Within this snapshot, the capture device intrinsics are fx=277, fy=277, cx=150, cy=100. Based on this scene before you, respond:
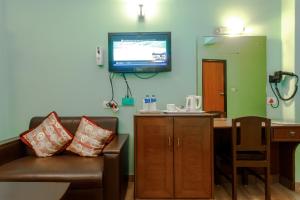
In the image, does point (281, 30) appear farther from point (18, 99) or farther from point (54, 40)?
point (18, 99)

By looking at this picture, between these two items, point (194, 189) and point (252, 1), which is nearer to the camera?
point (194, 189)

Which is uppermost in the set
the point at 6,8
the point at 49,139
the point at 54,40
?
the point at 6,8

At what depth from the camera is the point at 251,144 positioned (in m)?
2.77

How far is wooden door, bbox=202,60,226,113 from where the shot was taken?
11.1ft

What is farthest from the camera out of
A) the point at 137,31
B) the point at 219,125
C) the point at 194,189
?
the point at 137,31

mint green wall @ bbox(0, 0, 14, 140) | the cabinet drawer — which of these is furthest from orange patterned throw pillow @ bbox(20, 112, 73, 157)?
the cabinet drawer

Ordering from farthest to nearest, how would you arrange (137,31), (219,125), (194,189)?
(137,31)
(219,125)
(194,189)

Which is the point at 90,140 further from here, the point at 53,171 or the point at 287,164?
the point at 287,164

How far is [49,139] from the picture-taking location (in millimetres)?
2896

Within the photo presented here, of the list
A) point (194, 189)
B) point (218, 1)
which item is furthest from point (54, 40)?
point (194, 189)

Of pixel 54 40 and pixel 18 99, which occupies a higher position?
pixel 54 40

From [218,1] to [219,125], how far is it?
1529 mm

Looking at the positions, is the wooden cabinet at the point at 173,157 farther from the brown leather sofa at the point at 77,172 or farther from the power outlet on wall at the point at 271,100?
the power outlet on wall at the point at 271,100

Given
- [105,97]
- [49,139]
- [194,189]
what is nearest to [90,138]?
[49,139]
